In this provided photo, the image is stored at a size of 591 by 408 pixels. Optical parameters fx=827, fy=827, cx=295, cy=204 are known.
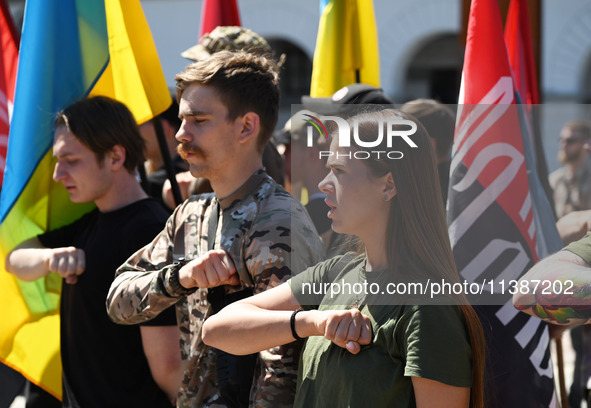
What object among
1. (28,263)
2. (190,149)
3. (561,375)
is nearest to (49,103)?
(28,263)

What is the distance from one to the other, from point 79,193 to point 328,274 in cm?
129

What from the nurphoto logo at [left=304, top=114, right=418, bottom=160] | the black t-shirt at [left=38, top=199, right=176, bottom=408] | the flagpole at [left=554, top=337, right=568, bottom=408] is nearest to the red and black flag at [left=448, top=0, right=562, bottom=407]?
the nurphoto logo at [left=304, top=114, right=418, bottom=160]

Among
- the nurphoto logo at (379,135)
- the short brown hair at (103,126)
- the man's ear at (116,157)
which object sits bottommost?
the man's ear at (116,157)

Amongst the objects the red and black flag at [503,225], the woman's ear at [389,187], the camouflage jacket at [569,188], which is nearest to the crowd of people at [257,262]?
the woman's ear at [389,187]

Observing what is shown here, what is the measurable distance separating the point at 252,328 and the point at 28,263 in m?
1.42

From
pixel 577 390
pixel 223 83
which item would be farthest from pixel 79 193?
pixel 577 390

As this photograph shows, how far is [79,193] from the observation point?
297 cm

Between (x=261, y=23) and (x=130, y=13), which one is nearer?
(x=130, y=13)

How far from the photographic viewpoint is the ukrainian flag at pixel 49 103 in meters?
3.18

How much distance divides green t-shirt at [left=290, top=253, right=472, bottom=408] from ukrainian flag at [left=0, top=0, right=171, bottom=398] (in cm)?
166

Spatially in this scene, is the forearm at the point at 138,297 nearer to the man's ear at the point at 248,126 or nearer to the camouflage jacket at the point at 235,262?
the camouflage jacket at the point at 235,262

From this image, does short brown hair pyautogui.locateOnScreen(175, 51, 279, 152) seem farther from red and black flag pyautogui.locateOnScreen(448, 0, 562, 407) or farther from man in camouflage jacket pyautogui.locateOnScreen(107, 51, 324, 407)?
red and black flag pyautogui.locateOnScreen(448, 0, 562, 407)

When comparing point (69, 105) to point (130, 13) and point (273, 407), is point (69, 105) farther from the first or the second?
point (273, 407)

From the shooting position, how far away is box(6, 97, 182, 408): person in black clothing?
110 inches
